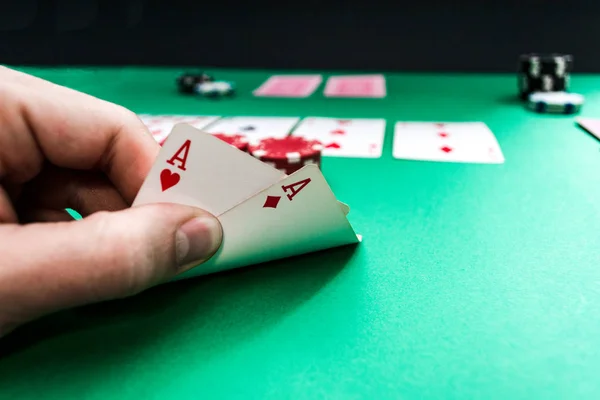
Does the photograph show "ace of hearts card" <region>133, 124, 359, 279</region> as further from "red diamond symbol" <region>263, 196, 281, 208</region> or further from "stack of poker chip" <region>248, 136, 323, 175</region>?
"stack of poker chip" <region>248, 136, 323, 175</region>

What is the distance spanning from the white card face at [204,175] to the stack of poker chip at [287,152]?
0.35 meters

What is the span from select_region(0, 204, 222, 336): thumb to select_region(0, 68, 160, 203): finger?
20cm

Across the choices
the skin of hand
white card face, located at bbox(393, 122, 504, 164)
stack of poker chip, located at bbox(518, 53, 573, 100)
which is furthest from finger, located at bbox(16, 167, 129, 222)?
stack of poker chip, located at bbox(518, 53, 573, 100)

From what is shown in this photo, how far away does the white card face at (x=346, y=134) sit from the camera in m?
1.38

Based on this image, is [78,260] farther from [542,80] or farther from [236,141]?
[542,80]

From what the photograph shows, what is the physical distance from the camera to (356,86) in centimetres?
230

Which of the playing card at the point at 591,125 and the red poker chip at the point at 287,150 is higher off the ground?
the red poker chip at the point at 287,150

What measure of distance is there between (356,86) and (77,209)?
1691mm

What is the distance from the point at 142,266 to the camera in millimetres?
563

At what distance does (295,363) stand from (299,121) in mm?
1195

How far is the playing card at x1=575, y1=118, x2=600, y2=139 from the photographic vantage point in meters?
1.48

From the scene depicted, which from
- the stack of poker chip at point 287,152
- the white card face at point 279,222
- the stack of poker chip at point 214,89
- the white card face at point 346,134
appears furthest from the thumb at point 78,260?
the stack of poker chip at point 214,89

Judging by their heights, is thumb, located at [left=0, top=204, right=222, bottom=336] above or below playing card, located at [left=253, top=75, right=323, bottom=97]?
above

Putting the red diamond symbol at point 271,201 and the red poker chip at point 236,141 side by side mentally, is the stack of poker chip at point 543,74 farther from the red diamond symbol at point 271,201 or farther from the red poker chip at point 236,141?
the red diamond symbol at point 271,201
